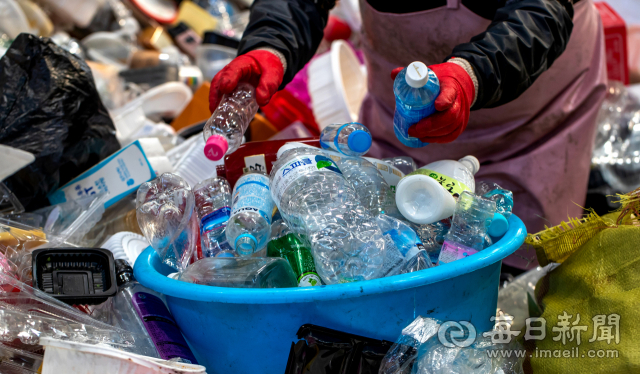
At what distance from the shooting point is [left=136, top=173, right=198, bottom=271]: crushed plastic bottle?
110 centimetres

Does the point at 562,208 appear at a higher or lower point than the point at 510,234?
lower

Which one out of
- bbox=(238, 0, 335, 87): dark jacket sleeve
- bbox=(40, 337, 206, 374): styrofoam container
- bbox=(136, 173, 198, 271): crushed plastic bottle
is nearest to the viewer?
bbox=(40, 337, 206, 374): styrofoam container

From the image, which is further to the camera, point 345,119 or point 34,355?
point 345,119

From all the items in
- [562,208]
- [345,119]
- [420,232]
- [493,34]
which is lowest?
[562,208]

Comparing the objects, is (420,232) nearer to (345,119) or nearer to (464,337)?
(464,337)

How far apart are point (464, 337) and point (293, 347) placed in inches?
12.6

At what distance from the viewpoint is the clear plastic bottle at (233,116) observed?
4.10ft

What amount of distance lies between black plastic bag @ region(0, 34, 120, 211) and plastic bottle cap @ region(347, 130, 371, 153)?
915 millimetres

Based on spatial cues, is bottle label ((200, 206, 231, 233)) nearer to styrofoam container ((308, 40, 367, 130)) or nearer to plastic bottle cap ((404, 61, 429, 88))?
plastic bottle cap ((404, 61, 429, 88))

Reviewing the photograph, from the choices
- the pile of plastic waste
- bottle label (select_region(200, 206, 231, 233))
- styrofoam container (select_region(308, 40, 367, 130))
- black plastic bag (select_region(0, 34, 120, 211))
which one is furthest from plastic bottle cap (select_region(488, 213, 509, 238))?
black plastic bag (select_region(0, 34, 120, 211))

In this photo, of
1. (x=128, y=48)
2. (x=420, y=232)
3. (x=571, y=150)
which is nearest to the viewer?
(x=420, y=232)

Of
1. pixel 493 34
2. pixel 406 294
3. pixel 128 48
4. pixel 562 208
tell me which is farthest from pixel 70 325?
pixel 128 48

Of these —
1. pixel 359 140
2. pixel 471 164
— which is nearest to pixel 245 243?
pixel 359 140

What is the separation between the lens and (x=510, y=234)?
100 cm
